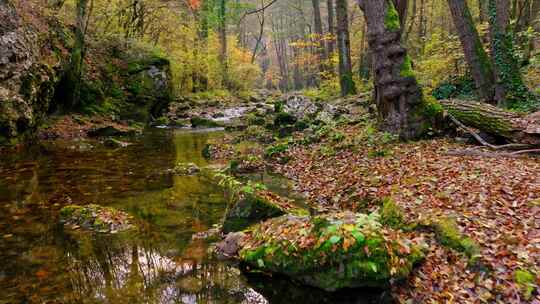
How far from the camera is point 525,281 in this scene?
3.37 meters

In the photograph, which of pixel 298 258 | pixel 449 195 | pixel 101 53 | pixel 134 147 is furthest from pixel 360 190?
pixel 101 53

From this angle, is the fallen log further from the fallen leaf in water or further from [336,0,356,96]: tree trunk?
[336,0,356,96]: tree trunk

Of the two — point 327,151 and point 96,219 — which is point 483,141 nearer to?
point 327,151

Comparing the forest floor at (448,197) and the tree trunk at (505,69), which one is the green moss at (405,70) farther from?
the tree trunk at (505,69)

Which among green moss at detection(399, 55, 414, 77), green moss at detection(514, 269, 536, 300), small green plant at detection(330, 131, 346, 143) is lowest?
green moss at detection(514, 269, 536, 300)

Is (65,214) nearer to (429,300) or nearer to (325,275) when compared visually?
(325,275)

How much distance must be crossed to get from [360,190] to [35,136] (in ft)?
39.5

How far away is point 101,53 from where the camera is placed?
19.4m

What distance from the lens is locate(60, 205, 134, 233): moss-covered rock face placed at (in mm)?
5766

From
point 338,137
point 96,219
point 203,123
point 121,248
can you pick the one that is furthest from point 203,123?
point 121,248

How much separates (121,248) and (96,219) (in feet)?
3.51

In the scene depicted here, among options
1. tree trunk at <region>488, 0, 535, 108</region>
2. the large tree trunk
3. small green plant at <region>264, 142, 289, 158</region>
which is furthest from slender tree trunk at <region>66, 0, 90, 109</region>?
tree trunk at <region>488, 0, 535, 108</region>

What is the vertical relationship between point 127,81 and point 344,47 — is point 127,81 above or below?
below

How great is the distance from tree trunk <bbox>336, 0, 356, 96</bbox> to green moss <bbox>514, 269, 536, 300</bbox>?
52.3ft
